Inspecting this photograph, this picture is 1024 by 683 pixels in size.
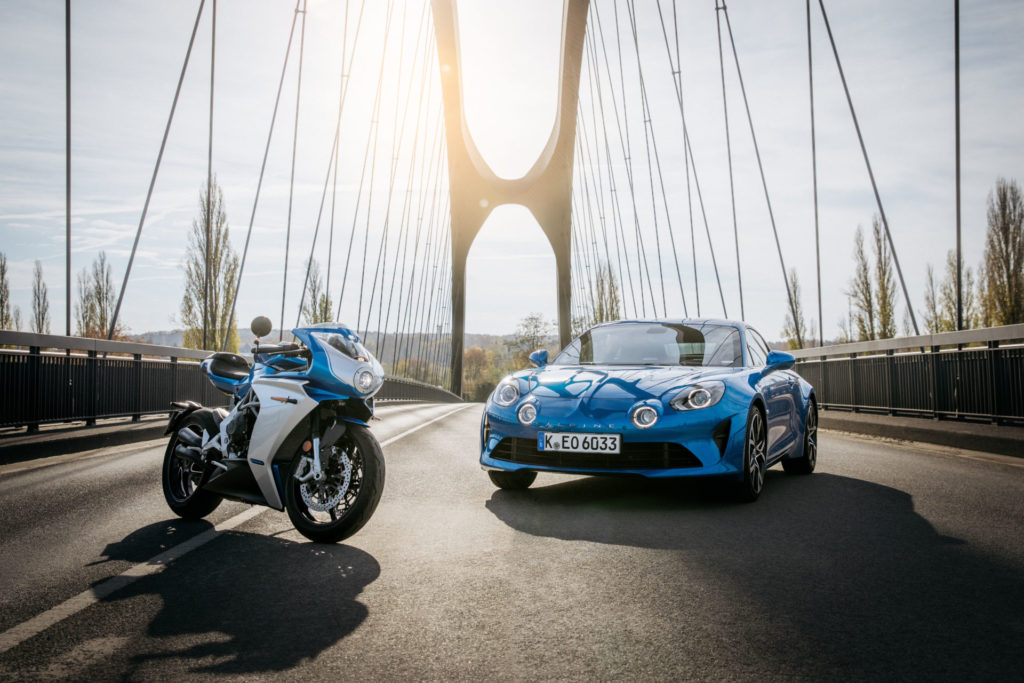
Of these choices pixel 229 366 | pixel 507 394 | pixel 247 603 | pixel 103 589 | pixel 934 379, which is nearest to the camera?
pixel 247 603

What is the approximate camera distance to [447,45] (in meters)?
37.5

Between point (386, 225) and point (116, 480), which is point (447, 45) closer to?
point (386, 225)

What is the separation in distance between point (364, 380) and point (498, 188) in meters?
47.2

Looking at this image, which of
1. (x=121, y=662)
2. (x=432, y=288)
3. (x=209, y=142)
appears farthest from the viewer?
(x=432, y=288)

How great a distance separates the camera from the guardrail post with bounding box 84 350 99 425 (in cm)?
994

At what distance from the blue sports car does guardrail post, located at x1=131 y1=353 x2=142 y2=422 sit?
6577mm

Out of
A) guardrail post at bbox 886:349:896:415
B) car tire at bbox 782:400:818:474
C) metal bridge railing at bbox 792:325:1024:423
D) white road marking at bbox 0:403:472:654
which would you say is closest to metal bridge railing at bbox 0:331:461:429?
white road marking at bbox 0:403:472:654

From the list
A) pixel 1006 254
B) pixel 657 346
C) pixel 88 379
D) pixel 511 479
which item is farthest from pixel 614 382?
pixel 1006 254

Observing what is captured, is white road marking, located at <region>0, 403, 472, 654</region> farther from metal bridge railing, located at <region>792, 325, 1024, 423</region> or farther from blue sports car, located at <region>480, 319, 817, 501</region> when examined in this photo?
metal bridge railing, located at <region>792, 325, 1024, 423</region>

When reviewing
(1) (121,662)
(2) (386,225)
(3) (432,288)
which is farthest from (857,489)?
(3) (432,288)

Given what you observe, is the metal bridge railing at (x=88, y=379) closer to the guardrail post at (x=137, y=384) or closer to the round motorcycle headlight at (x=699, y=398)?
the guardrail post at (x=137, y=384)

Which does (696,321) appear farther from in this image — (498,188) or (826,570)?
(498,188)

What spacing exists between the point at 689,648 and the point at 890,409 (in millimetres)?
10221

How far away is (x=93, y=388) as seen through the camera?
10.0 meters
